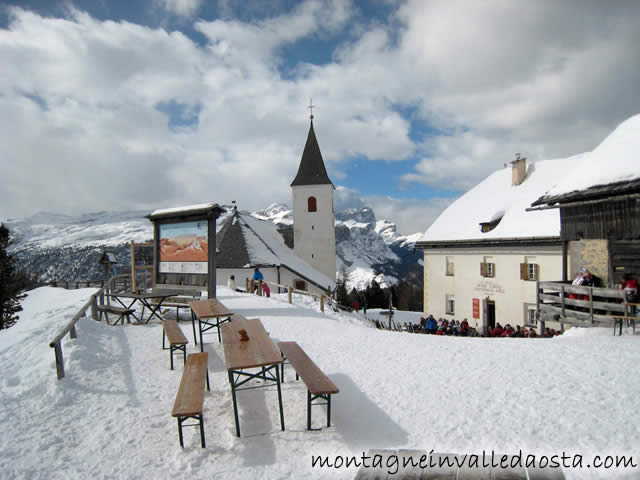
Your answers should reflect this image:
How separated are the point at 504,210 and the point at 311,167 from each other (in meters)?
21.0

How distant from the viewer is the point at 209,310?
27.5ft

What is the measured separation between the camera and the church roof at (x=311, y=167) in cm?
3791

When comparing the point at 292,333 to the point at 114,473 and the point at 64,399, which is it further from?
the point at 114,473

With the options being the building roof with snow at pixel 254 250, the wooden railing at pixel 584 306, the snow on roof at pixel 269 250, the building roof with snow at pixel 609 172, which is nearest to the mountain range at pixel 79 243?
the snow on roof at pixel 269 250

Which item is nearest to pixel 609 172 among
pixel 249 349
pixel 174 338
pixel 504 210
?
pixel 504 210

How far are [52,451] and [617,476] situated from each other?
240 inches

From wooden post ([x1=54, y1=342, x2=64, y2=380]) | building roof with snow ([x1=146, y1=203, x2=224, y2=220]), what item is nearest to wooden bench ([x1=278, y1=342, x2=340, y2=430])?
wooden post ([x1=54, y1=342, x2=64, y2=380])

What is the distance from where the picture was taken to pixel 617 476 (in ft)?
12.6

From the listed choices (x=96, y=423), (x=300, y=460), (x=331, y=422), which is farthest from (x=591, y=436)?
(x=96, y=423)

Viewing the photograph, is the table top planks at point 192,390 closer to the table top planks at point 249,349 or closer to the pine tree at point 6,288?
the table top planks at point 249,349

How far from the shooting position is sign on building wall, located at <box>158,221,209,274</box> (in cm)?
1259

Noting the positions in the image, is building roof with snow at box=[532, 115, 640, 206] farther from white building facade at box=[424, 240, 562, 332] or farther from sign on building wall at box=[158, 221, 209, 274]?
sign on building wall at box=[158, 221, 209, 274]

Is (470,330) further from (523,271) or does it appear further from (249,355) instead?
(249,355)

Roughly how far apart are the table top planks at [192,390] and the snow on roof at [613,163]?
40.8 feet
